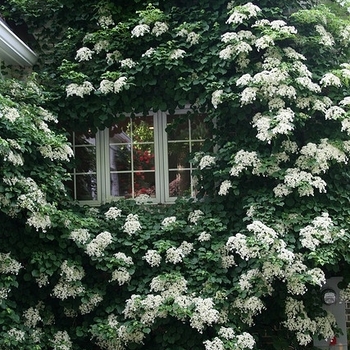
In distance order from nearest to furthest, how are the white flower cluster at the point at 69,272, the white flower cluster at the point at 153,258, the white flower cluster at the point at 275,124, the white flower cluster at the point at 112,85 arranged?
1. the white flower cluster at the point at 275,124
2. the white flower cluster at the point at 69,272
3. the white flower cluster at the point at 153,258
4. the white flower cluster at the point at 112,85

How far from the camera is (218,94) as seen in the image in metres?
6.30

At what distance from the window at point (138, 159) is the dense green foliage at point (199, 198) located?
333 millimetres

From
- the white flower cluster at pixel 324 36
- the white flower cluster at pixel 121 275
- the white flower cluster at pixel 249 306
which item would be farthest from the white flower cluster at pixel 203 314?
the white flower cluster at pixel 324 36

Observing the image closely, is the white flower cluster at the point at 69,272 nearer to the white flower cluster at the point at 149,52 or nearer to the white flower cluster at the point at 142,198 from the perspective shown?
the white flower cluster at the point at 142,198

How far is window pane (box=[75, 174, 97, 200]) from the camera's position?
24.1 feet

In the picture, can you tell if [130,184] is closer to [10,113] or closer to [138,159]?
[138,159]

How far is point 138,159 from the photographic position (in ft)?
24.1

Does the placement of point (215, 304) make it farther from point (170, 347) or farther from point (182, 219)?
point (182, 219)

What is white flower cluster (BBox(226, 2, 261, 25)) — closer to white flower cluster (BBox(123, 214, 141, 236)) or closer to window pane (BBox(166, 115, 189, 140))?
window pane (BBox(166, 115, 189, 140))

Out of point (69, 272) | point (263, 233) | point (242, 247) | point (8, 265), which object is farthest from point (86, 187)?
point (263, 233)

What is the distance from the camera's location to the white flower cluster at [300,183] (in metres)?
5.89

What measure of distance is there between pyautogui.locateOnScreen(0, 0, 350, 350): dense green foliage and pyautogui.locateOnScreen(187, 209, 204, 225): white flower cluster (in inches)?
0.6

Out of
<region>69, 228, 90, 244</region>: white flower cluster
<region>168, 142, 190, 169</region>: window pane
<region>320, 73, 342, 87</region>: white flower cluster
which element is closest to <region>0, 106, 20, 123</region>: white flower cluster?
<region>69, 228, 90, 244</region>: white flower cluster

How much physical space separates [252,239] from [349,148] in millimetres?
1601
